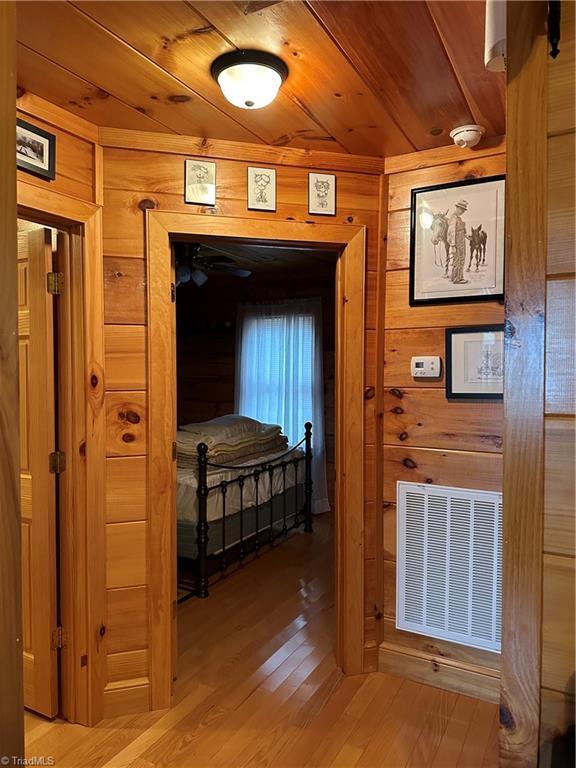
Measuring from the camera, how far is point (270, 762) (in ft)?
6.38

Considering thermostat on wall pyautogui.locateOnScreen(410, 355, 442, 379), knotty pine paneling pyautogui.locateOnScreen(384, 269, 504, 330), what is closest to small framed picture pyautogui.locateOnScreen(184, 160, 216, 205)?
knotty pine paneling pyautogui.locateOnScreen(384, 269, 504, 330)

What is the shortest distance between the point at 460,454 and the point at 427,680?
1.05 meters

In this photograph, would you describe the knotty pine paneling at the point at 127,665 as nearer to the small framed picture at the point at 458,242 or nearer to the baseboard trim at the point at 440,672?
the baseboard trim at the point at 440,672

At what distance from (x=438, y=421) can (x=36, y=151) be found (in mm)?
1893

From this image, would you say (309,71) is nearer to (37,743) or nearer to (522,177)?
(522,177)

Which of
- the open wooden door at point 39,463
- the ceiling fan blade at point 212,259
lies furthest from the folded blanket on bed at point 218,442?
the open wooden door at point 39,463

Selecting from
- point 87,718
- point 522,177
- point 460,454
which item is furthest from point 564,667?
point 87,718

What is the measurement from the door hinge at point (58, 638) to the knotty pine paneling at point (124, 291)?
1.26 metres

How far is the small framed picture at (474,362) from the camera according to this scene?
2188 mm

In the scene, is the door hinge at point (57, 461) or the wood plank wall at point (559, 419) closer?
the wood plank wall at point (559, 419)

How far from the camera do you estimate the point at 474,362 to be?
2232mm

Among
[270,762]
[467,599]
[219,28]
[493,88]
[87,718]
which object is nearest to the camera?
[219,28]

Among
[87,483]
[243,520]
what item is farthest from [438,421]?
[243,520]

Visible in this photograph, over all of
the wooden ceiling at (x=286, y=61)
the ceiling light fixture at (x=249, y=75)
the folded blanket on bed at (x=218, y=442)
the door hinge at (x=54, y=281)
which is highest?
the wooden ceiling at (x=286, y=61)
